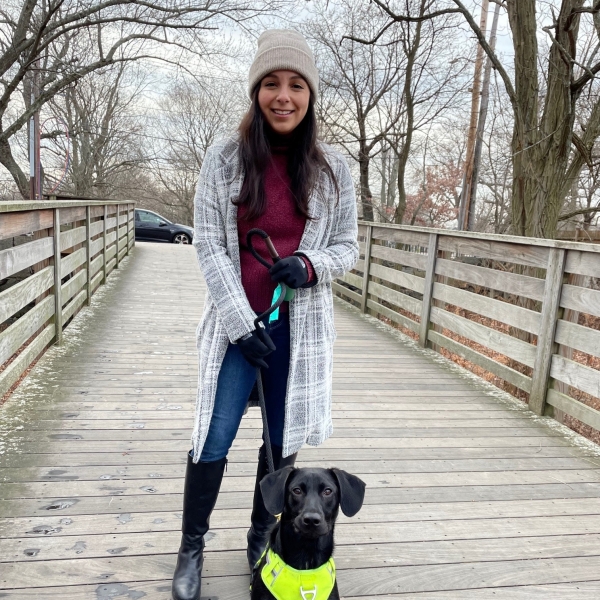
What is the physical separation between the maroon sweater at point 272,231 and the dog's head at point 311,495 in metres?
0.52

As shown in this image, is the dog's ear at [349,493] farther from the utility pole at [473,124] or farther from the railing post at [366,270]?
the utility pole at [473,124]

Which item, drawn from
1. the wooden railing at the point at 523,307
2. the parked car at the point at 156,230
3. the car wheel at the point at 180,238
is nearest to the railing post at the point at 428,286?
the wooden railing at the point at 523,307

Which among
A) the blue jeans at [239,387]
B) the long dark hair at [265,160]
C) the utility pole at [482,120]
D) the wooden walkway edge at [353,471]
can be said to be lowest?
the wooden walkway edge at [353,471]

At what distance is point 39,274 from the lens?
159 inches

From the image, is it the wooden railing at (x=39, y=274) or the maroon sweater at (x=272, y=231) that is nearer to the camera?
the maroon sweater at (x=272, y=231)

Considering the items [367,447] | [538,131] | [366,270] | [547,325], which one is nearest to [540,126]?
[538,131]

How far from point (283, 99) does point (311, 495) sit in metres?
1.20

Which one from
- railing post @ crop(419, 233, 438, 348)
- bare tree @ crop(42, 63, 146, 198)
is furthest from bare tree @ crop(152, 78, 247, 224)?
railing post @ crop(419, 233, 438, 348)

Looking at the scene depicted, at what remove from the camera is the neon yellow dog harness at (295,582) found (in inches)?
61.3

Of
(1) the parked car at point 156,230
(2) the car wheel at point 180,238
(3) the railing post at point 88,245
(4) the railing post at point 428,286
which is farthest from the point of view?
(2) the car wheel at point 180,238

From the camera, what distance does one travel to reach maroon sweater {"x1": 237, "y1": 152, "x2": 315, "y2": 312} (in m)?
1.77

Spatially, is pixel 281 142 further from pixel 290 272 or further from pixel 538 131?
pixel 538 131

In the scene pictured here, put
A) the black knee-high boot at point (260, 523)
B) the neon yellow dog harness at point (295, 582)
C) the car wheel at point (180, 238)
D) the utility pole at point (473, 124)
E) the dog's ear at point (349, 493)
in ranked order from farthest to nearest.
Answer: the car wheel at point (180, 238)
the utility pole at point (473, 124)
the black knee-high boot at point (260, 523)
the dog's ear at point (349, 493)
the neon yellow dog harness at point (295, 582)

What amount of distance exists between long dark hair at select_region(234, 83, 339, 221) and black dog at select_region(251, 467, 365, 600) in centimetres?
81
